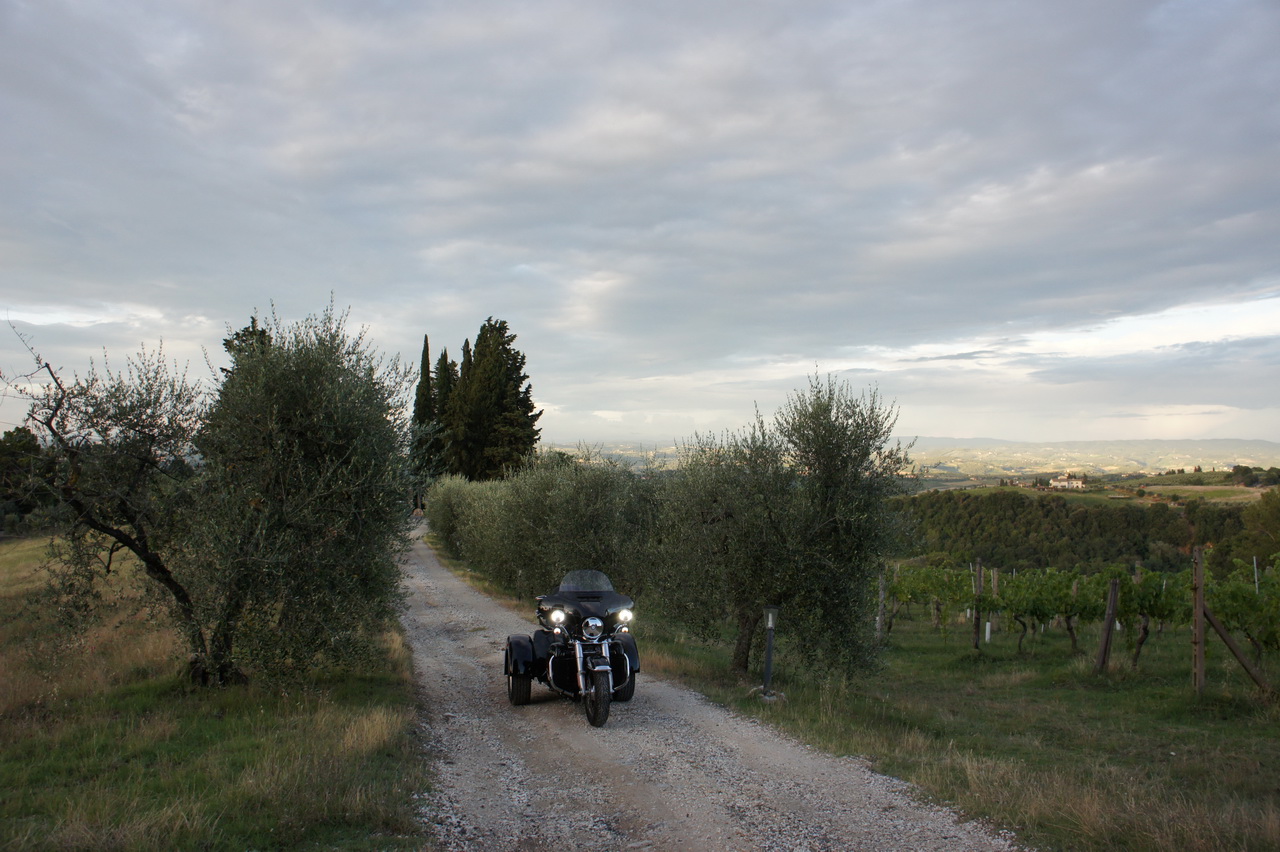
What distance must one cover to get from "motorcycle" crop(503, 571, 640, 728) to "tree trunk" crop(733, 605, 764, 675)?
3071mm

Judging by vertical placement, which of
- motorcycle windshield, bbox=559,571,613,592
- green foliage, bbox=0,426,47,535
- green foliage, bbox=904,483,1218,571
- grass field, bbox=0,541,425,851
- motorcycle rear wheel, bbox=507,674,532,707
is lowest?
green foliage, bbox=904,483,1218,571

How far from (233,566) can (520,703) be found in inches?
168

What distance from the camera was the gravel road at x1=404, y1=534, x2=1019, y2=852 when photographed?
18.5ft

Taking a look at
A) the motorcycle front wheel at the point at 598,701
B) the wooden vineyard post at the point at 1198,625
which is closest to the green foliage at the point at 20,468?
the motorcycle front wheel at the point at 598,701

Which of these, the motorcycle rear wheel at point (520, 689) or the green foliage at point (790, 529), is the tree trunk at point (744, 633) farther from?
the motorcycle rear wheel at point (520, 689)

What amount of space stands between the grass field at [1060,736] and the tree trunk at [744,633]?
16.3 inches

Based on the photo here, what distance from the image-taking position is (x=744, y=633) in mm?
12781

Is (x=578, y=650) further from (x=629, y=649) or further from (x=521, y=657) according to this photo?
(x=521, y=657)

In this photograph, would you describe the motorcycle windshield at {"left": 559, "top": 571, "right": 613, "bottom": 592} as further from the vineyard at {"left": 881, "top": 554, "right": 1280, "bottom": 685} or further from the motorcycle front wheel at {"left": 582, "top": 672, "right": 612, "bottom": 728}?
the vineyard at {"left": 881, "top": 554, "right": 1280, "bottom": 685}

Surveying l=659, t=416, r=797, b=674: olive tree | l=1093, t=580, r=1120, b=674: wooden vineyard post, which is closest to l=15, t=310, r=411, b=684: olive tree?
l=659, t=416, r=797, b=674: olive tree

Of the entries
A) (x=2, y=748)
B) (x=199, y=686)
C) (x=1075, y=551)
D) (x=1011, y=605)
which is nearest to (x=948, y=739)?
(x=199, y=686)

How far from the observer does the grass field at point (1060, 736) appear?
555 cm

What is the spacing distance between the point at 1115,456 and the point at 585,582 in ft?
458

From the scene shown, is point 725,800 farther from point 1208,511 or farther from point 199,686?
point 1208,511
